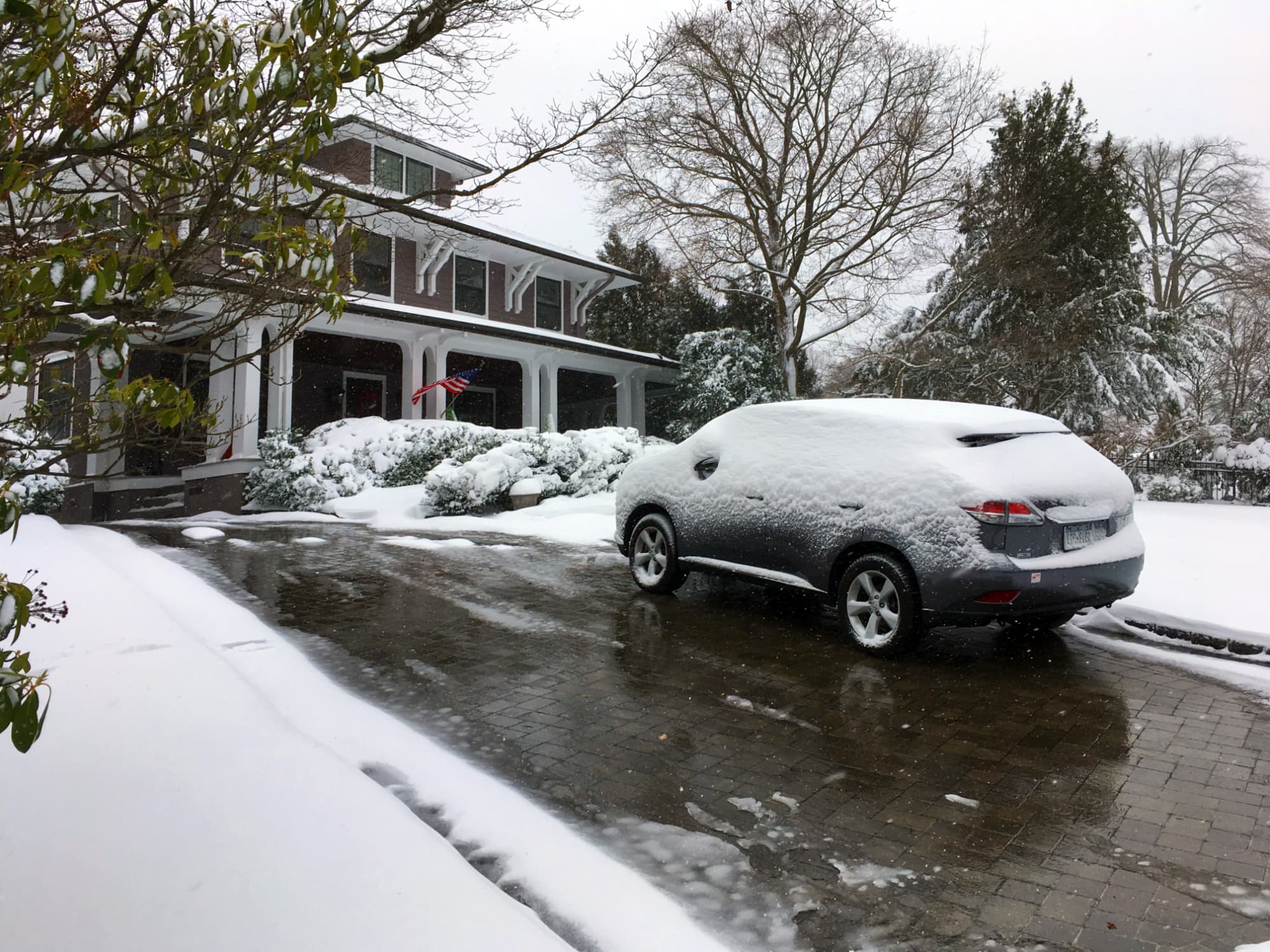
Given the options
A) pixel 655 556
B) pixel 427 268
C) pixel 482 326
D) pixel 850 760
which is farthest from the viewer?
pixel 427 268

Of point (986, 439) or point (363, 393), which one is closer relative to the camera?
point (986, 439)

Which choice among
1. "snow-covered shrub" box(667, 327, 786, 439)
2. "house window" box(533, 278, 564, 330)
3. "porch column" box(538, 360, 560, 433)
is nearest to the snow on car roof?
"porch column" box(538, 360, 560, 433)

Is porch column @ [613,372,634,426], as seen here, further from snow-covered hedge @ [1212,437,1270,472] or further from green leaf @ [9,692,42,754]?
Answer: green leaf @ [9,692,42,754]

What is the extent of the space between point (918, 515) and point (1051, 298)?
21.5m

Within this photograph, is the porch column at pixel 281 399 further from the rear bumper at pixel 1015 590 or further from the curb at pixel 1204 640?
the curb at pixel 1204 640

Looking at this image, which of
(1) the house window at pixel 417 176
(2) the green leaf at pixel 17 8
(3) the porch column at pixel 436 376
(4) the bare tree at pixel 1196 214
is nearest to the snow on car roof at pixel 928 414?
(2) the green leaf at pixel 17 8

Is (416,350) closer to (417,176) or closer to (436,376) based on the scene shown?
(436,376)

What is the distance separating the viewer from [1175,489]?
16781mm

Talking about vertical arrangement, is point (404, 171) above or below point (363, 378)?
above

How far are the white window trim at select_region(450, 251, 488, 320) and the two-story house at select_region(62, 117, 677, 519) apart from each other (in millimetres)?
54

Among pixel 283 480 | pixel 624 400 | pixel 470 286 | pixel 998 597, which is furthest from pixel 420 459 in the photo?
pixel 998 597

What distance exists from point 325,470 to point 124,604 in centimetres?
992

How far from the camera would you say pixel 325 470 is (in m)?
16.3

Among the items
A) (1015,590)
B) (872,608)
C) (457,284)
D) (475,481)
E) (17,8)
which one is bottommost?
(872,608)
